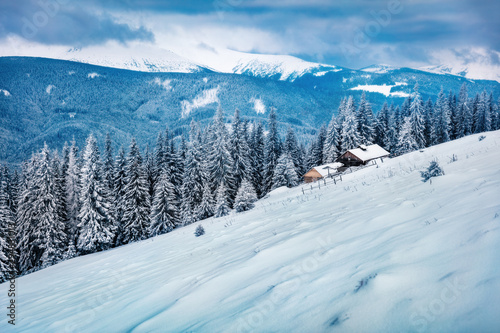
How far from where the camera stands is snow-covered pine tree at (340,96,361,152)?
49375 millimetres

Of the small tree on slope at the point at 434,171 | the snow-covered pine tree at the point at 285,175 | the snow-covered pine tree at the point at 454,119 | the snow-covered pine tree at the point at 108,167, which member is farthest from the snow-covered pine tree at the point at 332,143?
the small tree on slope at the point at 434,171

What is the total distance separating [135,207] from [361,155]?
33.9 meters

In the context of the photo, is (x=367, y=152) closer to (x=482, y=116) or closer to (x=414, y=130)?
(x=414, y=130)

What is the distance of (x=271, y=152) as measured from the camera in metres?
51.7

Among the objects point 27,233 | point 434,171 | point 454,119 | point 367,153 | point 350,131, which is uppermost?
point 350,131

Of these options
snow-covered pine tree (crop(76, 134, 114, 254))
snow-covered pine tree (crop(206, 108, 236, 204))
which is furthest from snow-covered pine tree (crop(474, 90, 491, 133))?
snow-covered pine tree (crop(76, 134, 114, 254))

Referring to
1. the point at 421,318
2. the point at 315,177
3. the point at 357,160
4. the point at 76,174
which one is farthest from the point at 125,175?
the point at 421,318

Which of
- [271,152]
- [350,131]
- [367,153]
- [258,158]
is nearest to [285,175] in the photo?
[271,152]

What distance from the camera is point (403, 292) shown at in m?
3.05

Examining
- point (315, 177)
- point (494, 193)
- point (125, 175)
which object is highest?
point (125, 175)

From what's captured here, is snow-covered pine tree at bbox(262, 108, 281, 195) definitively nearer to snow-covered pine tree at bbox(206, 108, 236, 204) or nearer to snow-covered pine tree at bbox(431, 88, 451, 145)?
snow-covered pine tree at bbox(206, 108, 236, 204)

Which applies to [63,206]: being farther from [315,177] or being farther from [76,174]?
[315,177]

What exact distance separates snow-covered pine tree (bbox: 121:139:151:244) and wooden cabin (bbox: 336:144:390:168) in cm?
3098

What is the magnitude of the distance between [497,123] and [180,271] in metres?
82.3
